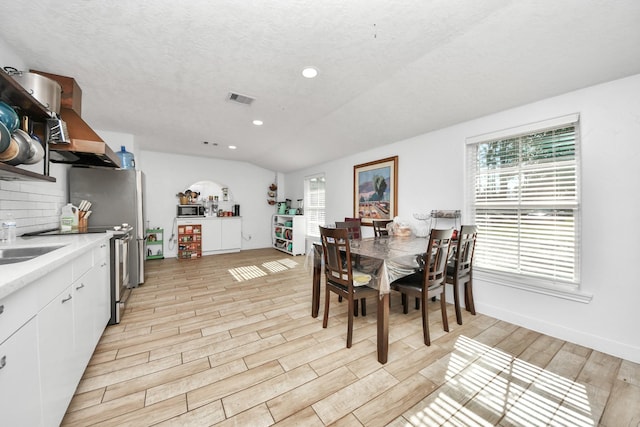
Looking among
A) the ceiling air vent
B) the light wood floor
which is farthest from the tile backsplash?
the ceiling air vent

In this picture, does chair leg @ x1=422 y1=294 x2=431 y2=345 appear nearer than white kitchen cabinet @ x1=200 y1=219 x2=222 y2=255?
Yes

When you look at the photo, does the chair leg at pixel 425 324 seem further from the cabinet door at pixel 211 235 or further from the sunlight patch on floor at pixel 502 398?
the cabinet door at pixel 211 235

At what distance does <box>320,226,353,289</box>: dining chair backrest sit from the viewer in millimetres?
2051

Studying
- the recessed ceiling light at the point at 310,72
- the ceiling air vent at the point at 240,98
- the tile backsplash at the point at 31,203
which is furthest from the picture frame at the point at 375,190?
the tile backsplash at the point at 31,203

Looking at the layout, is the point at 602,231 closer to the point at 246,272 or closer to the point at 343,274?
the point at 343,274

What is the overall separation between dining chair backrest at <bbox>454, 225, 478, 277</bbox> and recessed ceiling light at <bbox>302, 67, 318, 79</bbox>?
2096mm

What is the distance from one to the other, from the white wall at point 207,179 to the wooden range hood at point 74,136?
2.42 meters

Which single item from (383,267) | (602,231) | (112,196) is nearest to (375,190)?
(383,267)

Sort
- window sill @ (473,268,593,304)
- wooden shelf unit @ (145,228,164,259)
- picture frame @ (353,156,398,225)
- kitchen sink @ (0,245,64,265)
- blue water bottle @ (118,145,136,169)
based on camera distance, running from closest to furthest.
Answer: kitchen sink @ (0,245,64,265) < window sill @ (473,268,593,304) < blue water bottle @ (118,145,136,169) < picture frame @ (353,156,398,225) < wooden shelf unit @ (145,228,164,259)

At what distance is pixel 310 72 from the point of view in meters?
2.29

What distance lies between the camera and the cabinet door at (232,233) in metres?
6.13

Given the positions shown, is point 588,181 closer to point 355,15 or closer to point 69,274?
point 355,15

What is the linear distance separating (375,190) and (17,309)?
401cm

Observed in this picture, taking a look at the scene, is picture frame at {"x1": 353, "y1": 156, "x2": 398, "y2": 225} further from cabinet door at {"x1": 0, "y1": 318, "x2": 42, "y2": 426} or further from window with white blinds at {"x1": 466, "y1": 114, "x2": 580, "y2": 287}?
cabinet door at {"x1": 0, "y1": 318, "x2": 42, "y2": 426}
